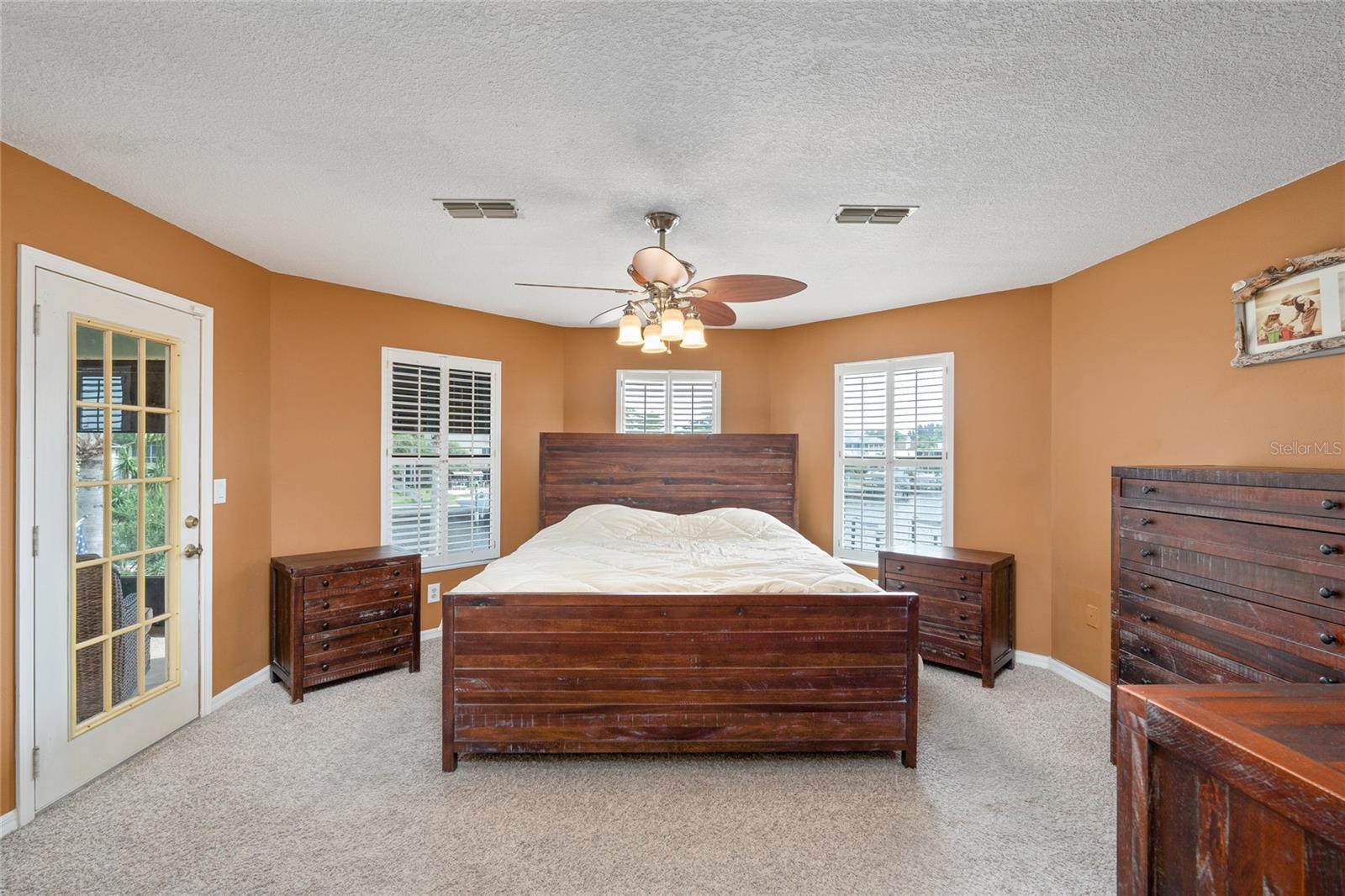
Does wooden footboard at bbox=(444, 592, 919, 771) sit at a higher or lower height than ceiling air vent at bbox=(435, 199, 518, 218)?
lower

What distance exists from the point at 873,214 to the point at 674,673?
230 cm

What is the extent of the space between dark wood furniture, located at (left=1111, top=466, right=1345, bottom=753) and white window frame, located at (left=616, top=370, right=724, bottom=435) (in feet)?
10.0

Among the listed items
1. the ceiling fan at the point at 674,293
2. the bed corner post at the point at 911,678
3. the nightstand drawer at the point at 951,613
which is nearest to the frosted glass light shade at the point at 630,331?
the ceiling fan at the point at 674,293

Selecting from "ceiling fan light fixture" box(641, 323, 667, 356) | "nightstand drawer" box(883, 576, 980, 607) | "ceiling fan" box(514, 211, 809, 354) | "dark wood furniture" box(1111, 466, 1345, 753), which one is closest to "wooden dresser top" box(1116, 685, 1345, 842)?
"dark wood furniture" box(1111, 466, 1345, 753)

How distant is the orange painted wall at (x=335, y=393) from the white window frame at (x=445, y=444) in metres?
0.04

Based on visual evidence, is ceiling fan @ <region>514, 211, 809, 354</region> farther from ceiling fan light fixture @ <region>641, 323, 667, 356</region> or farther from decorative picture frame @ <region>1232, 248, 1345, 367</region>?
decorative picture frame @ <region>1232, 248, 1345, 367</region>

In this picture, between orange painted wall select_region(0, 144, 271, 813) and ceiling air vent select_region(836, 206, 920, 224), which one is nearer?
orange painted wall select_region(0, 144, 271, 813)

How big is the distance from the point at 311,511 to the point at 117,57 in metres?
2.75

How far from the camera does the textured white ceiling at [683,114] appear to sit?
145cm

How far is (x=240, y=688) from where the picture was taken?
3.26m

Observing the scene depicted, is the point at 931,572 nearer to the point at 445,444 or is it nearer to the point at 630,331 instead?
the point at 630,331

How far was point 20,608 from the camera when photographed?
2111mm

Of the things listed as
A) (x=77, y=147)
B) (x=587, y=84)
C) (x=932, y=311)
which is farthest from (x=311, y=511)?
(x=932, y=311)

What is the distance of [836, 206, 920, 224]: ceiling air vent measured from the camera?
2.54 meters
